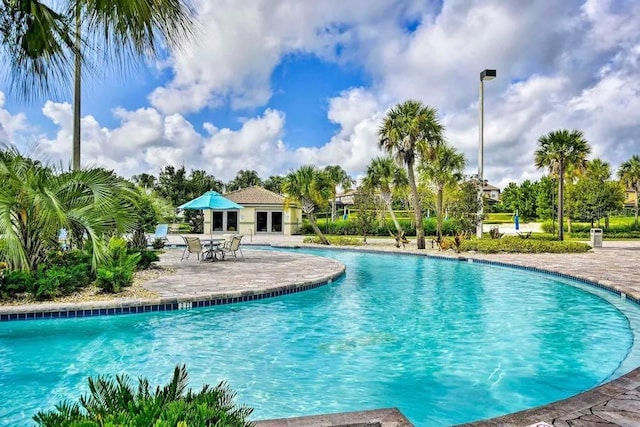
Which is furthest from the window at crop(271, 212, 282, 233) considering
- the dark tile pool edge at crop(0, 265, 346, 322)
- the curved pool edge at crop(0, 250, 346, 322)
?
the dark tile pool edge at crop(0, 265, 346, 322)

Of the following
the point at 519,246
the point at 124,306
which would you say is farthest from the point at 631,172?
the point at 124,306

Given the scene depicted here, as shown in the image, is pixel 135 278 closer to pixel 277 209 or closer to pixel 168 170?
pixel 277 209

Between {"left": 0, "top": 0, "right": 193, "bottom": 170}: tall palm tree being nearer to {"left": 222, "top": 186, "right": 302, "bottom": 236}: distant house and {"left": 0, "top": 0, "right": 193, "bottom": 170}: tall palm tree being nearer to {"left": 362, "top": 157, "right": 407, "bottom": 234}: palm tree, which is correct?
{"left": 362, "top": 157, "right": 407, "bottom": 234}: palm tree

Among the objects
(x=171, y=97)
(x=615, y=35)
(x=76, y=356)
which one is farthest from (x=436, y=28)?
(x=76, y=356)

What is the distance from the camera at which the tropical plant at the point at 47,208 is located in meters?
7.96

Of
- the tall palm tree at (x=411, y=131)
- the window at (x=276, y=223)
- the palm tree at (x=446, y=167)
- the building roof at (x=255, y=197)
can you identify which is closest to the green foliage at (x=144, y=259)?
the tall palm tree at (x=411, y=131)

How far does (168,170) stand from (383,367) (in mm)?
41201

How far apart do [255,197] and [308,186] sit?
13.8 m

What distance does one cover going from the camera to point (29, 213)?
8.57m

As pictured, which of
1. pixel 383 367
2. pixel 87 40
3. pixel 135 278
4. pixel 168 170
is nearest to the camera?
pixel 87 40

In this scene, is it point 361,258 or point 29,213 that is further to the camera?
point 361,258

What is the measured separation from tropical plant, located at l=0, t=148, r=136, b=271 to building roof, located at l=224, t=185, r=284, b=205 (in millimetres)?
25287

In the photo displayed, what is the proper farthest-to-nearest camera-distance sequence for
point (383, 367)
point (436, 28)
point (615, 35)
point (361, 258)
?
point (361, 258) < point (436, 28) < point (615, 35) < point (383, 367)

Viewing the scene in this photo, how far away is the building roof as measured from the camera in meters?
35.1
